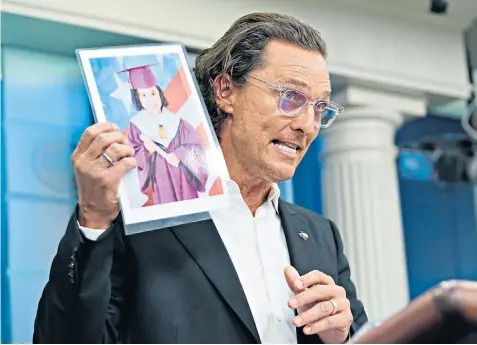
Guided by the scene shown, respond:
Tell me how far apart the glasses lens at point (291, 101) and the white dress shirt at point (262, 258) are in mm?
180

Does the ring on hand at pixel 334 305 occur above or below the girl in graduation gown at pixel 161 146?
below

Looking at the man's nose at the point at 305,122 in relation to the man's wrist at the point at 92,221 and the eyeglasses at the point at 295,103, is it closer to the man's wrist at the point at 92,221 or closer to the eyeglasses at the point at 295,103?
the eyeglasses at the point at 295,103

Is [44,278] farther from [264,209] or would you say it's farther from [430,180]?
[430,180]

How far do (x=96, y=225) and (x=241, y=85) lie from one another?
1.80ft

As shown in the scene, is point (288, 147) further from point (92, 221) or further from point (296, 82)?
point (92, 221)

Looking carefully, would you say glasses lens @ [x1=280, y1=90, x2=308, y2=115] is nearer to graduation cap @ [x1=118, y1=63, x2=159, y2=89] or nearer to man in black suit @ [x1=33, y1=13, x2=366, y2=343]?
man in black suit @ [x1=33, y1=13, x2=366, y2=343]

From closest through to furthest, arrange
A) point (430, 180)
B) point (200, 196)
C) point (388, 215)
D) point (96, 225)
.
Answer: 1. point (96, 225)
2. point (200, 196)
3. point (388, 215)
4. point (430, 180)

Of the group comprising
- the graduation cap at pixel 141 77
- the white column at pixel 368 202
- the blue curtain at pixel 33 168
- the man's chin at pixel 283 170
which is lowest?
the white column at pixel 368 202

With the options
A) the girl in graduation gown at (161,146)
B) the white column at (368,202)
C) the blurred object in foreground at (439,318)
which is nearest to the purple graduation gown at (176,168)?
the girl in graduation gown at (161,146)

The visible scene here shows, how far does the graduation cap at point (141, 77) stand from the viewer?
4.52 feet

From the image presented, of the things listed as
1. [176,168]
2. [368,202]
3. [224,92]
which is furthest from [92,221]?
[368,202]

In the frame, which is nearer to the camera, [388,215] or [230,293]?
[230,293]

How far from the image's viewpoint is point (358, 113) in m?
3.62

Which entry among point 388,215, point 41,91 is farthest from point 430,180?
point 41,91
